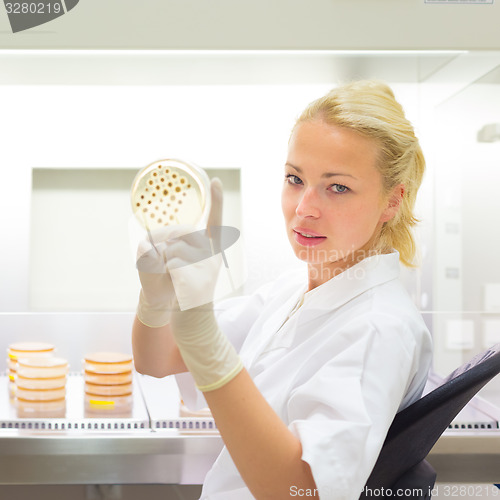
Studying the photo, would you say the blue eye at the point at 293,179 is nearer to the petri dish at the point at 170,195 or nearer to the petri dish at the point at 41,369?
the petri dish at the point at 170,195

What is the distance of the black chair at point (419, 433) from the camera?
0.82 m

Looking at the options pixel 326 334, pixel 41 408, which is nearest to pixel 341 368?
pixel 326 334

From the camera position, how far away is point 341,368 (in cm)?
82

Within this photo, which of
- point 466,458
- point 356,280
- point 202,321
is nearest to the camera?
point 202,321

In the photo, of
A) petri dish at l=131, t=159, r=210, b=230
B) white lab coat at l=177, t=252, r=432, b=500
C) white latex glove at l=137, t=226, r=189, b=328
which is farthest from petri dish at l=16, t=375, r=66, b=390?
petri dish at l=131, t=159, r=210, b=230

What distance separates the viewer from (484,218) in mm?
1179

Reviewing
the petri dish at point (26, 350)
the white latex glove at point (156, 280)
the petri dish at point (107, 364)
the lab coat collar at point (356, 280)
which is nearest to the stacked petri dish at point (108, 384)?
the petri dish at point (107, 364)

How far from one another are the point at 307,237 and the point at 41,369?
2.16 feet

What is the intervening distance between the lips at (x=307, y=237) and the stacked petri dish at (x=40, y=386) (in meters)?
0.62

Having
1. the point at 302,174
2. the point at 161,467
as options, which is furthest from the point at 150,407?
the point at 302,174

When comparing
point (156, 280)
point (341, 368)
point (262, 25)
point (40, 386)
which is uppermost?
point (262, 25)

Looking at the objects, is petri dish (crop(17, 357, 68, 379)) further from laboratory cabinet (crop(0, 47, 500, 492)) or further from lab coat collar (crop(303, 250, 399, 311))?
lab coat collar (crop(303, 250, 399, 311))

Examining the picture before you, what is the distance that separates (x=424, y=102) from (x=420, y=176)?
204mm

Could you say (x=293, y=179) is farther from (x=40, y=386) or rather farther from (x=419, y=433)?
(x=40, y=386)
